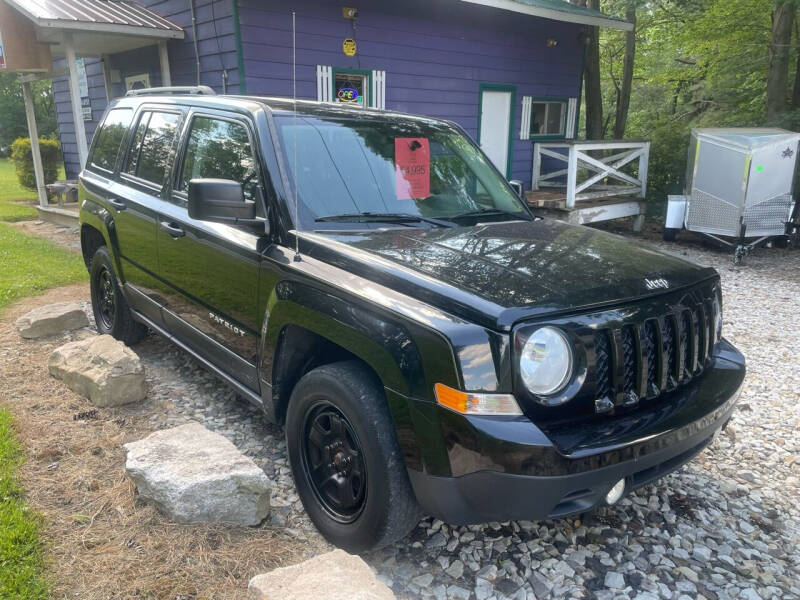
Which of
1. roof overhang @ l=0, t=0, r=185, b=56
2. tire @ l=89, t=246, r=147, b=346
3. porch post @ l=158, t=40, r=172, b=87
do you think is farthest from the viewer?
porch post @ l=158, t=40, r=172, b=87

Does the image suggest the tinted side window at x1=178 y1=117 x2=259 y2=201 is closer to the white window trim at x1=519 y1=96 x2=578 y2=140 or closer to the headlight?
the headlight

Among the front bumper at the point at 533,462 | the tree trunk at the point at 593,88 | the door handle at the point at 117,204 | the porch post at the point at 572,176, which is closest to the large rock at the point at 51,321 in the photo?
the door handle at the point at 117,204

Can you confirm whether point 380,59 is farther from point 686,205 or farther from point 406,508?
point 406,508

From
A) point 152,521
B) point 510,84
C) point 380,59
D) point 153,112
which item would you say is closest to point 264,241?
point 152,521

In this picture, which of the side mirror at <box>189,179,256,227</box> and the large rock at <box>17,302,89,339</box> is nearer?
the side mirror at <box>189,179,256,227</box>

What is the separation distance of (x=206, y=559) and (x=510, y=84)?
1108 centimetres

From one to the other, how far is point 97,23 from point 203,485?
7.85m

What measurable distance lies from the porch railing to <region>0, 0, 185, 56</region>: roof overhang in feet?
22.1

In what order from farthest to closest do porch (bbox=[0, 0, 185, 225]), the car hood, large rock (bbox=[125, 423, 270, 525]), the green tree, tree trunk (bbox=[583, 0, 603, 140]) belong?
the green tree, tree trunk (bbox=[583, 0, 603, 140]), porch (bbox=[0, 0, 185, 225]), large rock (bbox=[125, 423, 270, 525]), the car hood

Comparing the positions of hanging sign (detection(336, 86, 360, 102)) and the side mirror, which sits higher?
hanging sign (detection(336, 86, 360, 102))

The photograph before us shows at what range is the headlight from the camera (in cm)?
217

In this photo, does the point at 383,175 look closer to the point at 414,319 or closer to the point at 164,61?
the point at 414,319

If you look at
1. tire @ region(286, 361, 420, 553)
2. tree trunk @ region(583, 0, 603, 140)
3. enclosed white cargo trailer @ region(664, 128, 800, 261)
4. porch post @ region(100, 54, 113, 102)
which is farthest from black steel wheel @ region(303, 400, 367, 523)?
tree trunk @ region(583, 0, 603, 140)

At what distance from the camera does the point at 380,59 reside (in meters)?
9.90
